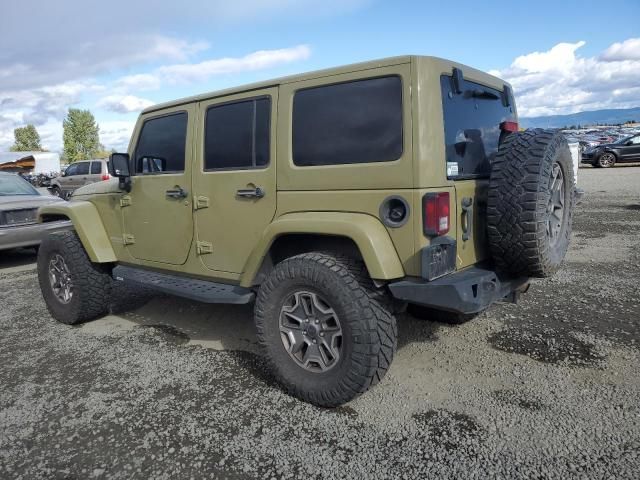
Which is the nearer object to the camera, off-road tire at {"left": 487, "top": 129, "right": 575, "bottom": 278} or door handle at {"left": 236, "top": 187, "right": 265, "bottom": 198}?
off-road tire at {"left": 487, "top": 129, "right": 575, "bottom": 278}

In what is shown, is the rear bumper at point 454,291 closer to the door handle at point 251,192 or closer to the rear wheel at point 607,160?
the door handle at point 251,192

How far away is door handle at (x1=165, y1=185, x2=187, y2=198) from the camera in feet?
12.7

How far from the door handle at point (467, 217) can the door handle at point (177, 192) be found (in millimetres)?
2201

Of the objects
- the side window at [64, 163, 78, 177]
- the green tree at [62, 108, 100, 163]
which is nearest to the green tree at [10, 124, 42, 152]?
the green tree at [62, 108, 100, 163]

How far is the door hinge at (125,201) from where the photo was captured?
4371 millimetres

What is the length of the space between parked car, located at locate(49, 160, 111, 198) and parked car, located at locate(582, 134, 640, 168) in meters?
21.8

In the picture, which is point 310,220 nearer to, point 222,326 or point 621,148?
point 222,326

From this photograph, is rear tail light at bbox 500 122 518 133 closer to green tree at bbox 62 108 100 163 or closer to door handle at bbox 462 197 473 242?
door handle at bbox 462 197 473 242

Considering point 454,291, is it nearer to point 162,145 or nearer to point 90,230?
point 162,145

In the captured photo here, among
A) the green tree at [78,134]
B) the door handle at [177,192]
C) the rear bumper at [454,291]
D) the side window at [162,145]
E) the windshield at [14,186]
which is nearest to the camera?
the rear bumper at [454,291]

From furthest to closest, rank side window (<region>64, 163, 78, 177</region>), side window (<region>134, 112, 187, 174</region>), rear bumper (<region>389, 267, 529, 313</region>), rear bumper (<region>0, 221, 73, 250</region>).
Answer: side window (<region>64, 163, 78, 177</region>), rear bumper (<region>0, 221, 73, 250</region>), side window (<region>134, 112, 187, 174</region>), rear bumper (<region>389, 267, 529, 313</region>)

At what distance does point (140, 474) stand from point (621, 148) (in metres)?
25.2

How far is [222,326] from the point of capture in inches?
177

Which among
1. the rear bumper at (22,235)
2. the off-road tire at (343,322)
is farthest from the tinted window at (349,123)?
the rear bumper at (22,235)
